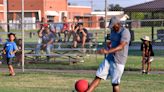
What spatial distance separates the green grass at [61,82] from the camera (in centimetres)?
1319

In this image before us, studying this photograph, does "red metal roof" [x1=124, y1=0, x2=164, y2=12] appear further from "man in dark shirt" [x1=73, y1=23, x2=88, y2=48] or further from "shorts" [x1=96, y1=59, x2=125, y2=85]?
"shorts" [x1=96, y1=59, x2=125, y2=85]

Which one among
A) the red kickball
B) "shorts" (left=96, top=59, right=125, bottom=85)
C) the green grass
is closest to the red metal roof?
the green grass

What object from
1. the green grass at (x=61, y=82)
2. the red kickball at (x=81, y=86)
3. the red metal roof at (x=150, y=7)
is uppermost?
the red metal roof at (x=150, y=7)

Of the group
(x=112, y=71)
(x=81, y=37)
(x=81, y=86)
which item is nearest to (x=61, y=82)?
(x=81, y=86)

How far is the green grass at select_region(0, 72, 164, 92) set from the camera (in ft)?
43.3

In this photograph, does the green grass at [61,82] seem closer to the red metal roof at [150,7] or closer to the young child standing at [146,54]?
the young child standing at [146,54]

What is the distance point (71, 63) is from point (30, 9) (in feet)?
69.2

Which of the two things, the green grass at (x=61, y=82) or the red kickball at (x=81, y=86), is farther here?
the green grass at (x=61, y=82)

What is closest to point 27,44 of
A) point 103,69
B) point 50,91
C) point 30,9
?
point 50,91

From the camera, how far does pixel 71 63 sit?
21234mm

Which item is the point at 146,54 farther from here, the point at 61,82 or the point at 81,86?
the point at 81,86

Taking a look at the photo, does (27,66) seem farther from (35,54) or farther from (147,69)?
(147,69)

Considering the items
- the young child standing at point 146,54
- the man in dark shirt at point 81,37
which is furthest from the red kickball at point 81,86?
the man in dark shirt at point 81,37

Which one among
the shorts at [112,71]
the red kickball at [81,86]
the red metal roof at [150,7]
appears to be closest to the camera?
the shorts at [112,71]
